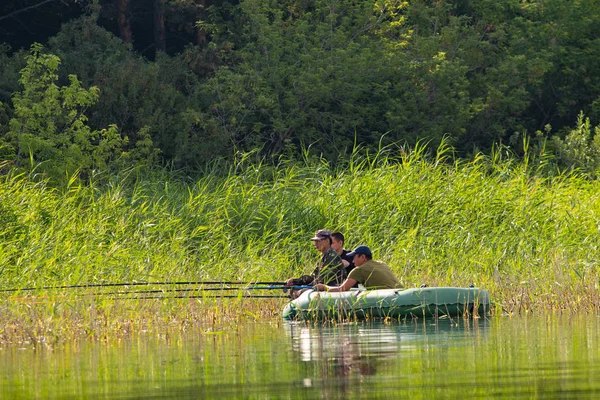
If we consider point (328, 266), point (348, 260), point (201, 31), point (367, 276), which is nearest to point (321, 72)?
point (201, 31)

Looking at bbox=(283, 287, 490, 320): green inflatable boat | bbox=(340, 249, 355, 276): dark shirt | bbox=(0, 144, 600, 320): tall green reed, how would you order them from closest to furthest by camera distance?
1. bbox=(283, 287, 490, 320): green inflatable boat
2. bbox=(0, 144, 600, 320): tall green reed
3. bbox=(340, 249, 355, 276): dark shirt

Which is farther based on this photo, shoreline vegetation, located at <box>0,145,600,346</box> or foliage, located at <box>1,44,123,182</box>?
foliage, located at <box>1,44,123,182</box>

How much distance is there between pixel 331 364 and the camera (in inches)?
378

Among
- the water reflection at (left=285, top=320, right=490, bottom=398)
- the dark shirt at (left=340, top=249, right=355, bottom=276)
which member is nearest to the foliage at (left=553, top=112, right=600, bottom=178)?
the dark shirt at (left=340, top=249, right=355, bottom=276)

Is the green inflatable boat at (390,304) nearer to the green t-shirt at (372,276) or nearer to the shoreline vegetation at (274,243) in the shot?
the green t-shirt at (372,276)

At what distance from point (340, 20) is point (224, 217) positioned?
12998 mm

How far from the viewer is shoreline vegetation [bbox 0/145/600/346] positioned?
13.3 metres

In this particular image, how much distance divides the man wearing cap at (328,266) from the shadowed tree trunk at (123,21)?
1716 centimetres

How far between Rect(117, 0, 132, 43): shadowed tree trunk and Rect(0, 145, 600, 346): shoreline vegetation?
10.1 m

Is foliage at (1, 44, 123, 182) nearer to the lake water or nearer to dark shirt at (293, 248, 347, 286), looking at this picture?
dark shirt at (293, 248, 347, 286)

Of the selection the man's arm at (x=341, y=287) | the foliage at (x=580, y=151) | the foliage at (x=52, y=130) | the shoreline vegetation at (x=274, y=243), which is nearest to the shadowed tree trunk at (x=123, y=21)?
the foliage at (x=52, y=130)

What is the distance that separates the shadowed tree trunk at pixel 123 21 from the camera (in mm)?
30781

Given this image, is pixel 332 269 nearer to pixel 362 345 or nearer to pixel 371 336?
pixel 371 336

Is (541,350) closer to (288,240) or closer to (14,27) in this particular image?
(288,240)
